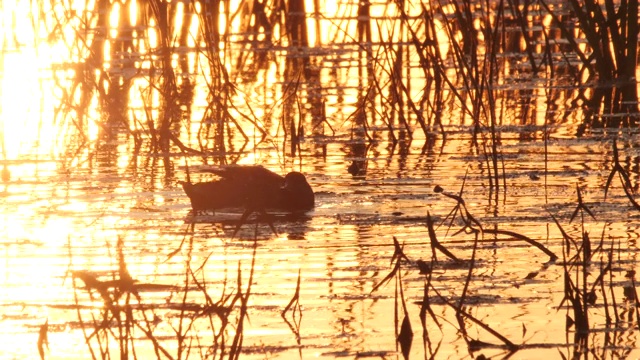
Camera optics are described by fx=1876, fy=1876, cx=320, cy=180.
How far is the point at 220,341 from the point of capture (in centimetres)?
719

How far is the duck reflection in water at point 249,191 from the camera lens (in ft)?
35.0

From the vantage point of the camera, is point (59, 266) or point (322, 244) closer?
point (59, 266)

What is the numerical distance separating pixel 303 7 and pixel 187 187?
11.5 metres

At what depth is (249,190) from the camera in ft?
35.3

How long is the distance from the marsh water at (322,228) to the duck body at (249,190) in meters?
0.12

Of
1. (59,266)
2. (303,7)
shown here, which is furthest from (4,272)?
(303,7)

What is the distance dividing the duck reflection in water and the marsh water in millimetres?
110

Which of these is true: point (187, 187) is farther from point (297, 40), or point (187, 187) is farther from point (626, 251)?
point (297, 40)

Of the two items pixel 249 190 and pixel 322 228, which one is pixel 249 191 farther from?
pixel 322 228

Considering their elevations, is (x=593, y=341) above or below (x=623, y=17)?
below

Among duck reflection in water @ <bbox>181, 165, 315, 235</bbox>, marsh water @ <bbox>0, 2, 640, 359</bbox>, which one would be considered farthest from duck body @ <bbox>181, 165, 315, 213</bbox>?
marsh water @ <bbox>0, 2, 640, 359</bbox>

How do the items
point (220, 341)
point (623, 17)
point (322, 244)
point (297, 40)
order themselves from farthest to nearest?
1. point (297, 40)
2. point (623, 17)
3. point (322, 244)
4. point (220, 341)

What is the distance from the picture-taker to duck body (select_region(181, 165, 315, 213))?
10.7 metres

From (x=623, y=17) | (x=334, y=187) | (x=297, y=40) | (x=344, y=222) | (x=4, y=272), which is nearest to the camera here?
(x=4, y=272)
